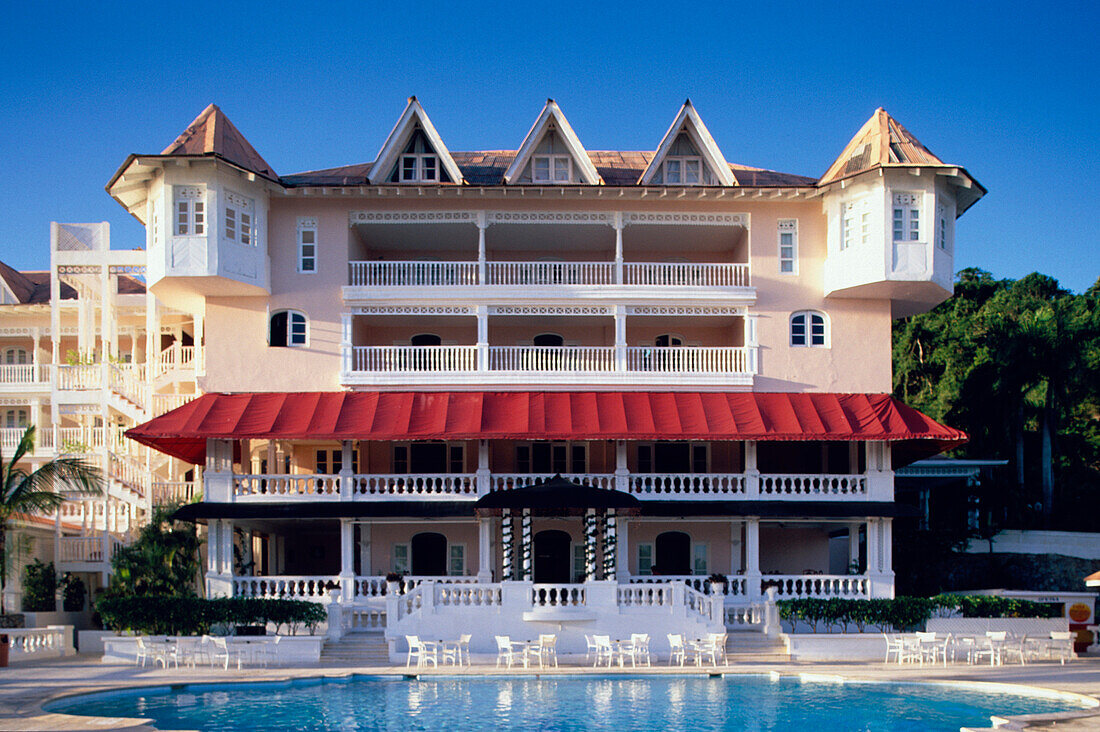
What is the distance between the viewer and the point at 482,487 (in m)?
32.6

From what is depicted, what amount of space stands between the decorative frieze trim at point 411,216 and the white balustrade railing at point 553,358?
408 centimetres

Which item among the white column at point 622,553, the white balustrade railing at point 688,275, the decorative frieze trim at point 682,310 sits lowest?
the white column at point 622,553

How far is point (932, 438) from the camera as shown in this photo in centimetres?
3191

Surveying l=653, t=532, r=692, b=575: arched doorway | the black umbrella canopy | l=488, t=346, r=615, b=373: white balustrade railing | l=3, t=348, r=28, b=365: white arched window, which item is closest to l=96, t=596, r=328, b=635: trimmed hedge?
the black umbrella canopy

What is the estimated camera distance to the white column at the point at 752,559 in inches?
1267

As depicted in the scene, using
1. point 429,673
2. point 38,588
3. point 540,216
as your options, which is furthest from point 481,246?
point 38,588

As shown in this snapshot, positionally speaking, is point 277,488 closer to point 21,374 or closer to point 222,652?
point 222,652

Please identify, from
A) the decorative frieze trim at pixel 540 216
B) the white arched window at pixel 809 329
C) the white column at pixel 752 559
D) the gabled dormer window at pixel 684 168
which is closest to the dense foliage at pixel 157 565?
the decorative frieze trim at pixel 540 216

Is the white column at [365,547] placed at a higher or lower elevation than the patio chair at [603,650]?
higher

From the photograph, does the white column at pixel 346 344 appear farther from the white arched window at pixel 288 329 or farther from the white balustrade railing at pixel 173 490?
the white balustrade railing at pixel 173 490

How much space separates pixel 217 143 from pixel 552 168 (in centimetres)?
994

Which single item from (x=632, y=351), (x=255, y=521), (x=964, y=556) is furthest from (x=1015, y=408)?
(x=255, y=521)

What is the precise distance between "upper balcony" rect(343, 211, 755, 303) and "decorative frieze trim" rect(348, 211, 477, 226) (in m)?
0.03

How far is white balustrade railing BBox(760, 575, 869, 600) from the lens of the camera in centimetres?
3161
